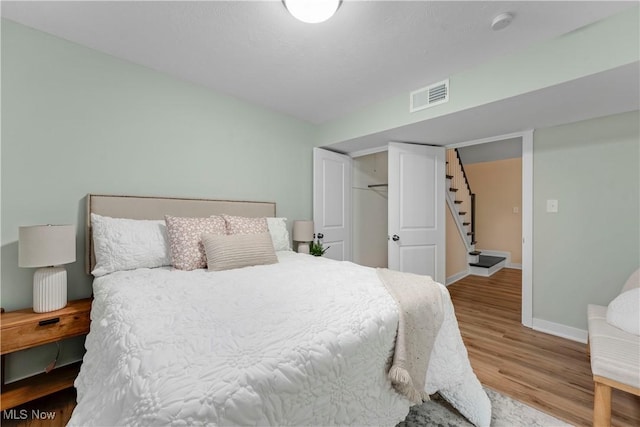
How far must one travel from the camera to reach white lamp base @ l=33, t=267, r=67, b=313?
62.1 inches

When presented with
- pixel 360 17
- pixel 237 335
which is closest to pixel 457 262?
pixel 360 17

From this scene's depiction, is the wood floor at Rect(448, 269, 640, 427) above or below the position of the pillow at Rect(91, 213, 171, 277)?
below

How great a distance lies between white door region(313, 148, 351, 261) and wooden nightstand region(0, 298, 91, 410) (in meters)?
2.39

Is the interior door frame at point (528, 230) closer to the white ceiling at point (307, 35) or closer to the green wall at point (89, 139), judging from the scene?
the white ceiling at point (307, 35)

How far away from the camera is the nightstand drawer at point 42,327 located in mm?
1412

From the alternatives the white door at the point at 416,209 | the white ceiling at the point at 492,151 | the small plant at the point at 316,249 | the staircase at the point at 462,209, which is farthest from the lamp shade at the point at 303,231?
the white ceiling at the point at 492,151

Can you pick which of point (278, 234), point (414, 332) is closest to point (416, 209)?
point (278, 234)

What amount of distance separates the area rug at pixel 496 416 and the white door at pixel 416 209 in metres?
1.61

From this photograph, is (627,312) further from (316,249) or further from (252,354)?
(316,249)

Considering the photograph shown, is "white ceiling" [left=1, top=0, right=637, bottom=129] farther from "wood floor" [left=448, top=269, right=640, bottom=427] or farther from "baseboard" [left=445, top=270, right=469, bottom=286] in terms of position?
"baseboard" [left=445, top=270, right=469, bottom=286]

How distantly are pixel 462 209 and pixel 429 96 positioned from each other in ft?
→ 11.6

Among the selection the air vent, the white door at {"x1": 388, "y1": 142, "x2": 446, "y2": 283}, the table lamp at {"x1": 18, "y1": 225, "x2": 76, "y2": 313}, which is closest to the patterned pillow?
the table lamp at {"x1": 18, "y1": 225, "x2": 76, "y2": 313}

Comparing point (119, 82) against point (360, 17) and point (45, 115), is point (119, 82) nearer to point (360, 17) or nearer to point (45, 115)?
point (45, 115)

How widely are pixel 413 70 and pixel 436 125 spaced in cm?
62
